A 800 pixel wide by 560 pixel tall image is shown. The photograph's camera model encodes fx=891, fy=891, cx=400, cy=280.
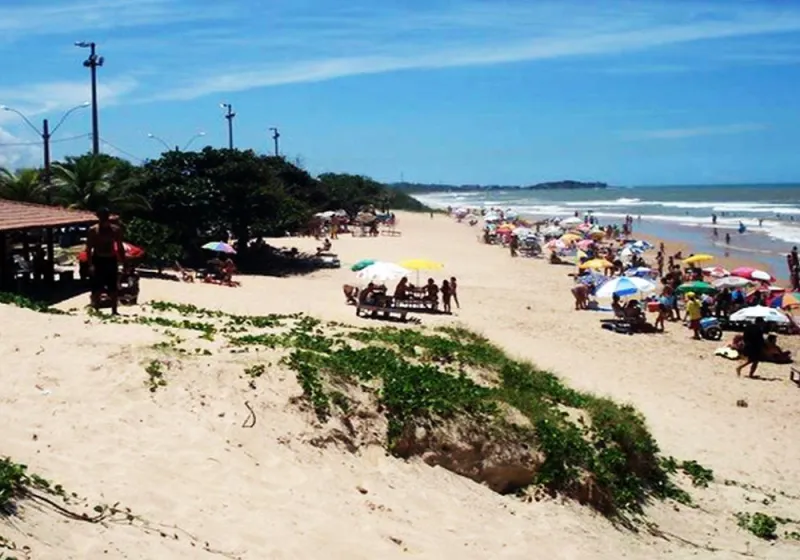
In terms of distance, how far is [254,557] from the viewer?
6.21m

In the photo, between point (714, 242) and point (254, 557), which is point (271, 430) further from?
point (714, 242)

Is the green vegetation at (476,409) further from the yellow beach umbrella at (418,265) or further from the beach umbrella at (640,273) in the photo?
the beach umbrella at (640,273)

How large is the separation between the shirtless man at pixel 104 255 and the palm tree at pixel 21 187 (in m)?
13.8

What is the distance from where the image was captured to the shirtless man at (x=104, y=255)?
13.0 metres

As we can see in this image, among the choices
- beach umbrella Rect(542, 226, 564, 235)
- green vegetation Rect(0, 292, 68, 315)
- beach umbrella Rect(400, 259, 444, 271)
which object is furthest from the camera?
beach umbrella Rect(542, 226, 564, 235)

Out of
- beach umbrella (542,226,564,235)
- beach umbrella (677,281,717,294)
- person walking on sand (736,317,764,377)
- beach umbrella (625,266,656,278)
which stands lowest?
person walking on sand (736,317,764,377)

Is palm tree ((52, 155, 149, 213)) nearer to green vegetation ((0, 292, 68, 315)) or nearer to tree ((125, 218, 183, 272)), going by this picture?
tree ((125, 218, 183, 272))

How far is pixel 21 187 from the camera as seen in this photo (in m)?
25.9

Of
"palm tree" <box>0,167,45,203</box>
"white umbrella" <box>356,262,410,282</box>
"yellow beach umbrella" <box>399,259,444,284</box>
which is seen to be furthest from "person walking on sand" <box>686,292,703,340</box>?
"palm tree" <box>0,167,45,203</box>

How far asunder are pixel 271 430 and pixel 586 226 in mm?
50113

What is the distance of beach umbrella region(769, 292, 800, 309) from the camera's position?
74.3ft

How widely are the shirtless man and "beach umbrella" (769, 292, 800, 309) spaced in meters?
16.9

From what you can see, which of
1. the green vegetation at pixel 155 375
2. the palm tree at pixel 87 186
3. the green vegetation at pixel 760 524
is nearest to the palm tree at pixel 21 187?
the palm tree at pixel 87 186

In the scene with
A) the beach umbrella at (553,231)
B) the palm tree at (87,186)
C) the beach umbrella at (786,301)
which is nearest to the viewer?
the beach umbrella at (786,301)
